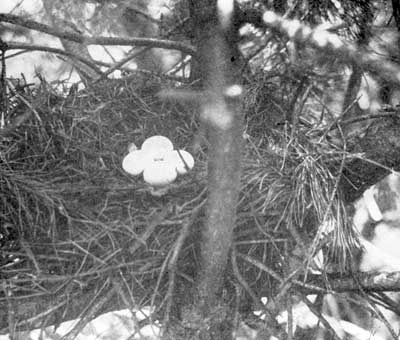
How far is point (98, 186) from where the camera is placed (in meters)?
1.80

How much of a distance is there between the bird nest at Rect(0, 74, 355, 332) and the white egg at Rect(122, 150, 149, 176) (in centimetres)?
4

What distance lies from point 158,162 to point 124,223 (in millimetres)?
221

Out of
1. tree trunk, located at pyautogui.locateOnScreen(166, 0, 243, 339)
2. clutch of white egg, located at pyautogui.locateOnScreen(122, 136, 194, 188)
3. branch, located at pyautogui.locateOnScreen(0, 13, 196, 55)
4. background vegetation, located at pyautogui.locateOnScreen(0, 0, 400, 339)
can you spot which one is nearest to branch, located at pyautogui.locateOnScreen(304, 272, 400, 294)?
background vegetation, located at pyautogui.locateOnScreen(0, 0, 400, 339)

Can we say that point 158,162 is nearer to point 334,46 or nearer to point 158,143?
point 158,143

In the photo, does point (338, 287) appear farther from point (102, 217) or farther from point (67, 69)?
point (67, 69)

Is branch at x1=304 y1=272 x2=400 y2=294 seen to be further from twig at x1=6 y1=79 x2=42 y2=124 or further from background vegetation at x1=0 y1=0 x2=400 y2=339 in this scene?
twig at x1=6 y1=79 x2=42 y2=124

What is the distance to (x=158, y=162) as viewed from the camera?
183cm

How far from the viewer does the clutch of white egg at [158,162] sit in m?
1.82

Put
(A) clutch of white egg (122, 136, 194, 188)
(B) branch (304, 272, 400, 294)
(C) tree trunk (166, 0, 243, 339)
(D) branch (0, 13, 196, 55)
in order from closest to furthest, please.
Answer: (C) tree trunk (166, 0, 243, 339) < (D) branch (0, 13, 196, 55) < (B) branch (304, 272, 400, 294) < (A) clutch of white egg (122, 136, 194, 188)

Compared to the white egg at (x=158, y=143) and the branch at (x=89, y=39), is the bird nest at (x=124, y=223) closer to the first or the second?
the white egg at (x=158, y=143)

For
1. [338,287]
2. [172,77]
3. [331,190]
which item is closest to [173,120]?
[172,77]

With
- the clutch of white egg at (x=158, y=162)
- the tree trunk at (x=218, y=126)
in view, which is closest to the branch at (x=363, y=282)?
the tree trunk at (x=218, y=126)

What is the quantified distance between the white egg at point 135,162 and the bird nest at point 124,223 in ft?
0.13

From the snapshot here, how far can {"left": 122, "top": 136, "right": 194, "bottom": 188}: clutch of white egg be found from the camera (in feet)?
5.97
